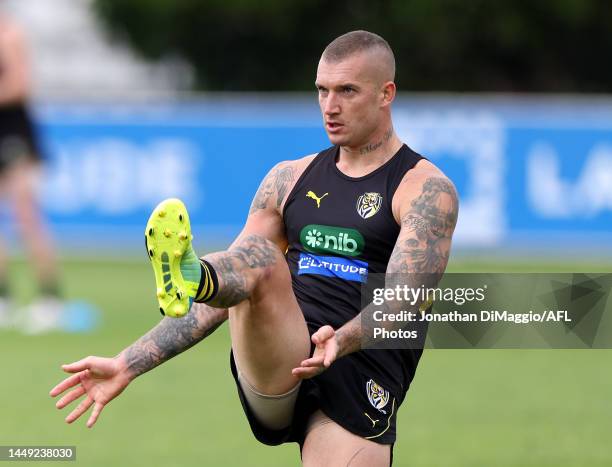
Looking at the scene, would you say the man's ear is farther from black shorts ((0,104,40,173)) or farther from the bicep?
black shorts ((0,104,40,173))

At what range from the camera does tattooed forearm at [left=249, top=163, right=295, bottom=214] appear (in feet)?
20.7

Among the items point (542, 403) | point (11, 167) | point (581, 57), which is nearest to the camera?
point (542, 403)

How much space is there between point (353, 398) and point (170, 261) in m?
1.19

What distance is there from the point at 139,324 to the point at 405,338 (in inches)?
296

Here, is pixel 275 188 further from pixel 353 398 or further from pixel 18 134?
pixel 18 134

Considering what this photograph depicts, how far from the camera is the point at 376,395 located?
6117mm

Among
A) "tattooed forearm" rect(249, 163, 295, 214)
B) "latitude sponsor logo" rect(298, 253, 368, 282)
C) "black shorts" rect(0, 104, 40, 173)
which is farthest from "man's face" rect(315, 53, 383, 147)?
"black shorts" rect(0, 104, 40, 173)

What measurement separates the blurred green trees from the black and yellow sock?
24.4 m

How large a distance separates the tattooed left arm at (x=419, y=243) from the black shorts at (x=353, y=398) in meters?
0.39

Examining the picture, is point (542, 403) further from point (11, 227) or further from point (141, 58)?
point (141, 58)

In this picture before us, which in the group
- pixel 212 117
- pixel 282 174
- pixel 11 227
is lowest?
pixel 11 227

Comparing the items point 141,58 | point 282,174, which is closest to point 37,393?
point 282,174

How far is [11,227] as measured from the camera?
65.2 ft

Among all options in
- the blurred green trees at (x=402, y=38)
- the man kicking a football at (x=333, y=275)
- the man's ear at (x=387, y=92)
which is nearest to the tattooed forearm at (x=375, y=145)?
the man kicking a football at (x=333, y=275)
